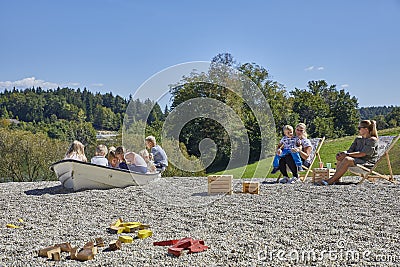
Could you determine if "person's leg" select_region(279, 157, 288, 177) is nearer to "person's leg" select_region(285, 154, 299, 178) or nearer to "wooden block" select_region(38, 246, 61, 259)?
"person's leg" select_region(285, 154, 299, 178)

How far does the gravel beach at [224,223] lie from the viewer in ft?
11.5

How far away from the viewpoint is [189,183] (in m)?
9.26

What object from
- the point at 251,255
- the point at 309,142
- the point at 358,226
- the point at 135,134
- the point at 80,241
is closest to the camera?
the point at 251,255

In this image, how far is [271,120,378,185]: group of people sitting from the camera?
7953mm

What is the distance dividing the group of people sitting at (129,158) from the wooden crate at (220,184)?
161cm

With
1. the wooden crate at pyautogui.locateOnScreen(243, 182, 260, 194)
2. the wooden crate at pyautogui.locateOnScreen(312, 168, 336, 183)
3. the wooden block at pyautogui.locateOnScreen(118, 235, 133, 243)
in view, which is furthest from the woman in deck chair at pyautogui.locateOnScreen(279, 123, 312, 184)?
the wooden block at pyautogui.locateOnScreen(118, 235, 133, 243)

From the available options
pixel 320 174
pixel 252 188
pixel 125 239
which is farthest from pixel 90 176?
pixel 320 174

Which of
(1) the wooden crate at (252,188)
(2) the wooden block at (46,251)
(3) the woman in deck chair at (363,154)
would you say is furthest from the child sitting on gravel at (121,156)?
(2) the wooden block at (46,251)

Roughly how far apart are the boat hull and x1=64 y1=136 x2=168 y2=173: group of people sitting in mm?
300

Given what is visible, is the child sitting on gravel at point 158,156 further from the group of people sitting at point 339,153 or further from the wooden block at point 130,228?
the wooden block at point 130,228

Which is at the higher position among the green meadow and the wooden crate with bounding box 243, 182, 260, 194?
the green meadow

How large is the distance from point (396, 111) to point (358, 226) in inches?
2267

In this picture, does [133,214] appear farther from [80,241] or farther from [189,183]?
[189,183]

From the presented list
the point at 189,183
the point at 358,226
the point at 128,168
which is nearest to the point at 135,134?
the point at 128,168
